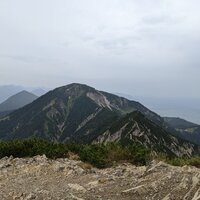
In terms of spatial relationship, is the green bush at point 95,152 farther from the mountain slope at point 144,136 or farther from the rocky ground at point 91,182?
the mountain slope at point 144,136

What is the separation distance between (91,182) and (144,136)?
131 meters

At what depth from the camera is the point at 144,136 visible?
488 feet

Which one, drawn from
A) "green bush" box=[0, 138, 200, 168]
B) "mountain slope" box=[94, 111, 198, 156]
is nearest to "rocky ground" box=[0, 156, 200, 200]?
"green bush" box=[0, 138, 200, 168]

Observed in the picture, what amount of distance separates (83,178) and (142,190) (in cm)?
528

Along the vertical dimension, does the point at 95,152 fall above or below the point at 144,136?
above

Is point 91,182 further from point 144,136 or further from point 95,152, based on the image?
point 144,136

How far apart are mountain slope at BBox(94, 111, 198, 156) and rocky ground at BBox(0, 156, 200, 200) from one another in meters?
119

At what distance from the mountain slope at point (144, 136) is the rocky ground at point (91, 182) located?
119 m

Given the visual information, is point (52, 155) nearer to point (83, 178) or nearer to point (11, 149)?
point (11, 149)

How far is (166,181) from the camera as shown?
17.7 metres

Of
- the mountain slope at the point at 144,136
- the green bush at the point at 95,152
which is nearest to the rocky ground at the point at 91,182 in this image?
the green bush at the point at 95,152

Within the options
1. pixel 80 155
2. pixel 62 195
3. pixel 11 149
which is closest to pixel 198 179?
pixel 62 195

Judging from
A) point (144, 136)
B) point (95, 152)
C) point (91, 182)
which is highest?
point (91, 182)

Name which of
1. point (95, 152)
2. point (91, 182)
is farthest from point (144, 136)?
point (91, 182)
